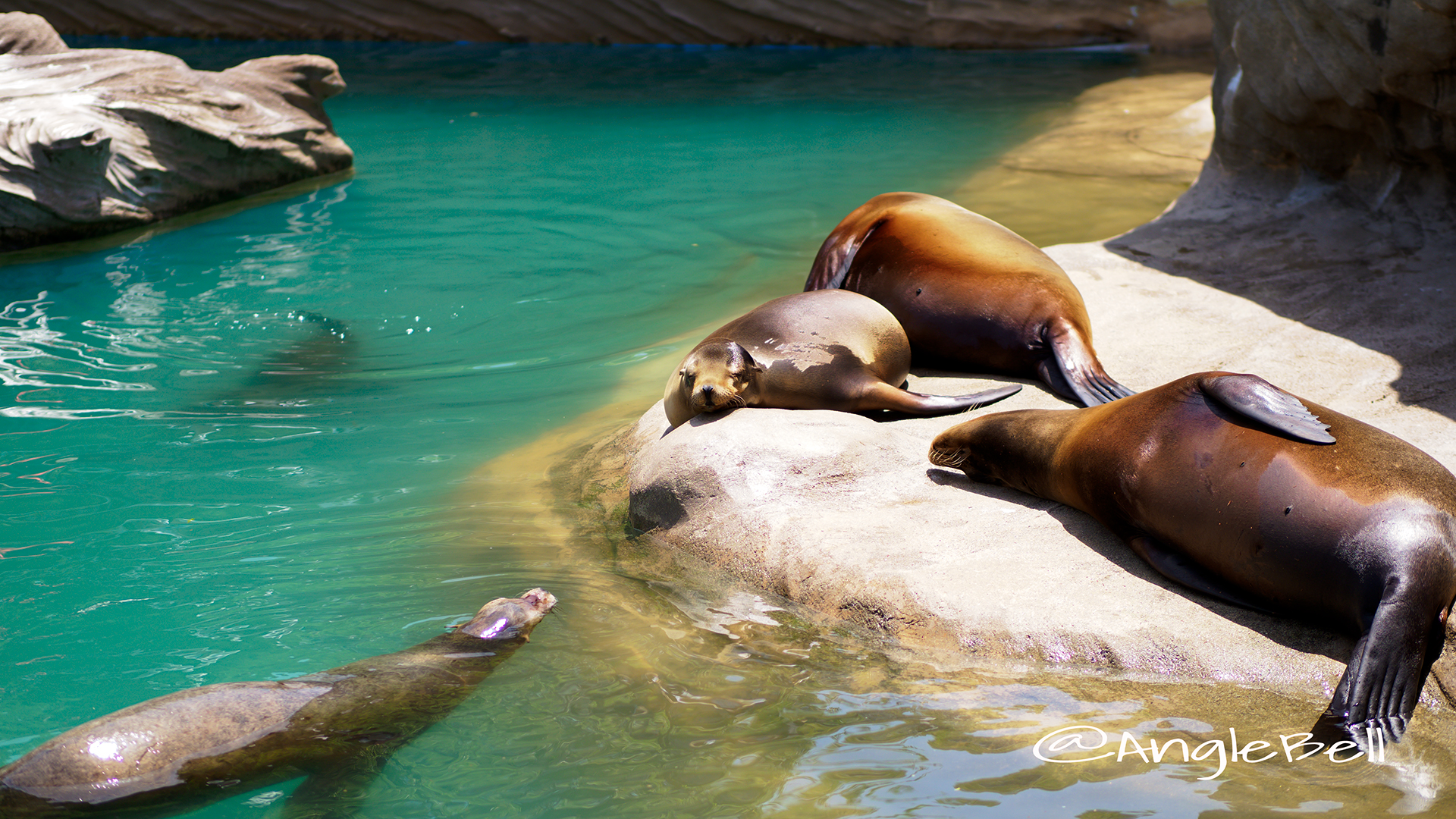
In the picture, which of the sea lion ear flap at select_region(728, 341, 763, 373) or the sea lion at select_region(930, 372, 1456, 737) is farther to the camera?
the sea lion ear flap at select_region(728, 341, 763, 373)

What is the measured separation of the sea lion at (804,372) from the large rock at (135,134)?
231 inches

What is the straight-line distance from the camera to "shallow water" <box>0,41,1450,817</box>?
249 centimetres

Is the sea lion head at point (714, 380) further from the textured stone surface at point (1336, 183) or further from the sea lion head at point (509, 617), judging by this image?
the textured stone surface at point (1336, 183)

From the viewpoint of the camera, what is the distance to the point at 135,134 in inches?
339

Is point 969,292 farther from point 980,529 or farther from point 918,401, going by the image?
point 980,529

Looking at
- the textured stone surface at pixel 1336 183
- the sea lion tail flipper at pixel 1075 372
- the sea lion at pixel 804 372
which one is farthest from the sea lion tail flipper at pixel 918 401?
the textured stone surface at pixel 1336 183

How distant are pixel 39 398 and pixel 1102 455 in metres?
4.55

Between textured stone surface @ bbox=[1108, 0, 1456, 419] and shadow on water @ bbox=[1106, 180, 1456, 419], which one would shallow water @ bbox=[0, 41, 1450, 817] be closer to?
shadow on water @ bbox=[1106, 180, 1456, 419]

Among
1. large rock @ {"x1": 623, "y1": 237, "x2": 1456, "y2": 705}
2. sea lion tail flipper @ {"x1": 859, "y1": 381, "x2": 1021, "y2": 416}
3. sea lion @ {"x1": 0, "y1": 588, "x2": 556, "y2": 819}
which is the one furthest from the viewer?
sea lion tail flipper @ {"x1": 859, "y1": 381, "x2": 1021, "y2": 416}

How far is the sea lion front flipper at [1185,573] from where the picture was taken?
2.86 metres

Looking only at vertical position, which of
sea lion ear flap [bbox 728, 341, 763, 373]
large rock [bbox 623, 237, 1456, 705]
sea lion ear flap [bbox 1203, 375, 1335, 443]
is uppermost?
sea lion ear flap [bbox 1203, 375, 1335, 443]

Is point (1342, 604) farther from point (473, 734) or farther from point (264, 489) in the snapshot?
point (264, 489)

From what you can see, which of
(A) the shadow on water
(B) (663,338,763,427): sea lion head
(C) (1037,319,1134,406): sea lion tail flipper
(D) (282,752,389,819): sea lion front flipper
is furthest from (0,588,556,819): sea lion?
(A) the shadow on water

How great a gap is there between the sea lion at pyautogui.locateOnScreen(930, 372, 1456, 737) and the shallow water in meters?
0.26
